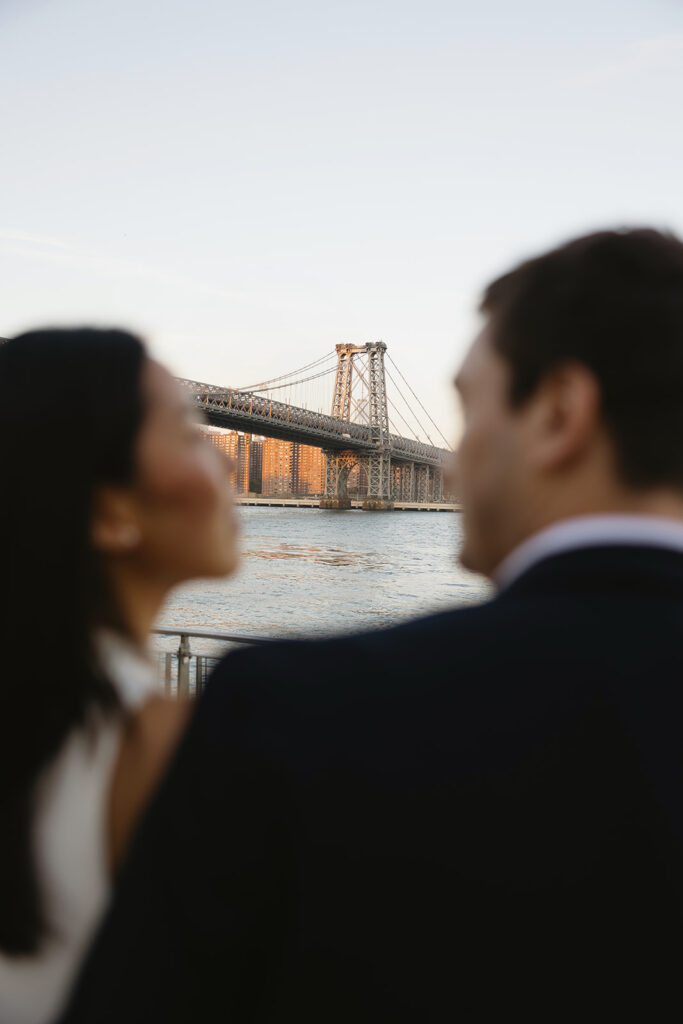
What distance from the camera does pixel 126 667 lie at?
2.39 feet

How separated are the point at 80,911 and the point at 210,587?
2253 cm

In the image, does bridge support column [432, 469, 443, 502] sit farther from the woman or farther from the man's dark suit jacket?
the man's dark suit jacket

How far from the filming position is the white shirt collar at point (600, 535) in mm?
586

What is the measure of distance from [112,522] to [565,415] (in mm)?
425

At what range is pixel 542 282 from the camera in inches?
26.0

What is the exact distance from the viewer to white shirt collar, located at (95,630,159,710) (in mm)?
699

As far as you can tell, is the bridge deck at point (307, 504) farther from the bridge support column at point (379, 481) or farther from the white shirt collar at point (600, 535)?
the white shirt collar at point (600, 535)

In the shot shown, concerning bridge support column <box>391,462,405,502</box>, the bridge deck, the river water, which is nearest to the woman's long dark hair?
the river water

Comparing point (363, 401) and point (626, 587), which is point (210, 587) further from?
point (363, 401)

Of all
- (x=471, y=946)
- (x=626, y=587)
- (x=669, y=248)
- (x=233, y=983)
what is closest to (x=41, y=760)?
(x=233, y=983)

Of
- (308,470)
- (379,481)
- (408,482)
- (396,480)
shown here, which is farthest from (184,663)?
(308,470)

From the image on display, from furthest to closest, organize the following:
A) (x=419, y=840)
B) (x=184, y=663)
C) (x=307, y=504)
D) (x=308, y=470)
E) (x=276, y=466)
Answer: (x=308, y=470) → (x=276, y=466) → (x=307, y=504) → (x=184, y=663) → (x=419, y=840)

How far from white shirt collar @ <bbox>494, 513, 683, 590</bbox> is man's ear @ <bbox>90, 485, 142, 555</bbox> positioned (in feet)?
1.21

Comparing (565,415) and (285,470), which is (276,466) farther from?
(565,415)
